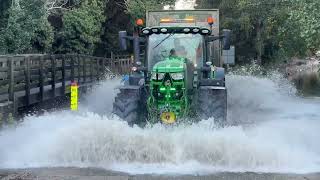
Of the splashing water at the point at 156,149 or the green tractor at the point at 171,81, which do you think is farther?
the green tractor at the point at 171,81

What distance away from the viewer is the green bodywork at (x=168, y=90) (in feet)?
37.1

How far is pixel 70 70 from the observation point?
20734 mm

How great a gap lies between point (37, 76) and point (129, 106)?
582 cm

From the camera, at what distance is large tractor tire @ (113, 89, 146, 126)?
38.9 ft

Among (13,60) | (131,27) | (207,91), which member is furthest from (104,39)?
(207,91)

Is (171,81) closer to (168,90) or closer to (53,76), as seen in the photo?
(168,90)

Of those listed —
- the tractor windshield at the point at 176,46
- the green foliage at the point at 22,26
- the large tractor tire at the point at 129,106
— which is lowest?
the large tractor tire at the point at 129,106

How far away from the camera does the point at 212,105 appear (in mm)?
11883

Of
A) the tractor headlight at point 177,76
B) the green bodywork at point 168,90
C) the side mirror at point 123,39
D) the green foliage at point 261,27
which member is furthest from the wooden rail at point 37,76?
the green foliage at point 261,27

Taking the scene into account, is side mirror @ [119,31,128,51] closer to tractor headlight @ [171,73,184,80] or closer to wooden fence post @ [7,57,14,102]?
tractor headlight @ [171,73,184,80]

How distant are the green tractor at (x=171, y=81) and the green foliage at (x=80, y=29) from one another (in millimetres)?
19034

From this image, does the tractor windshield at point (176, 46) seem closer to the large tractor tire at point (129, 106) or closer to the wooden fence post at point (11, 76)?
the large tractor tire at point (129, 106)

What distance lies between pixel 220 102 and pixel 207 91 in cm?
38

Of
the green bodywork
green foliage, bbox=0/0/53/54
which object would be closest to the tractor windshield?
the green bodywork
